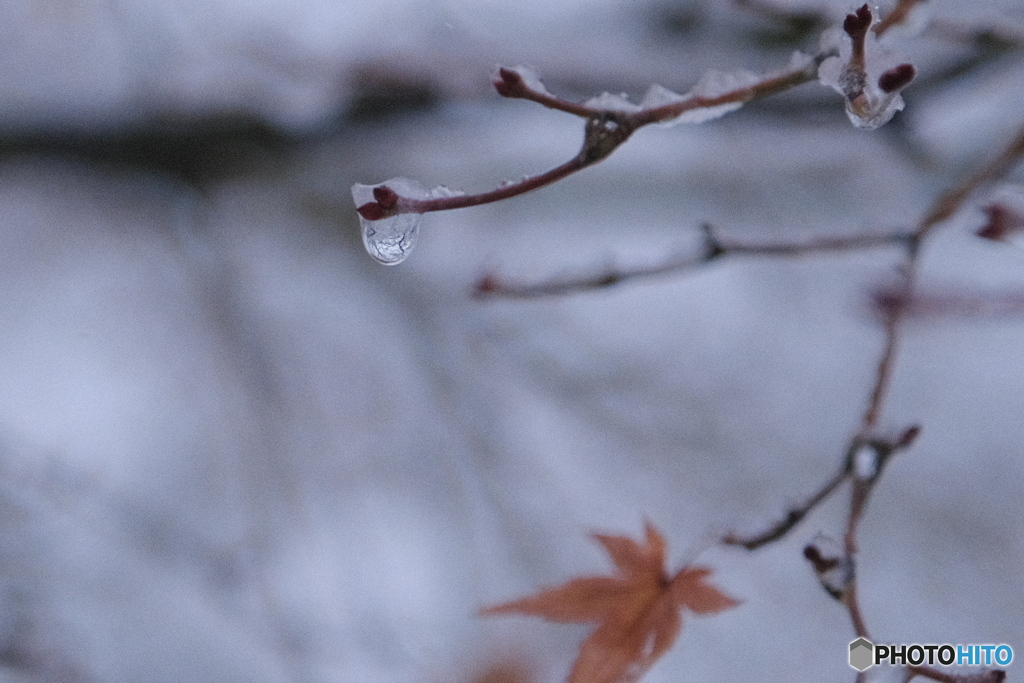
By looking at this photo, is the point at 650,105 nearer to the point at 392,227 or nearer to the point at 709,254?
the point at 392,227

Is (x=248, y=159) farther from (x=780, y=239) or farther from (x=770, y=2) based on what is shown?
(x=780, y=239)

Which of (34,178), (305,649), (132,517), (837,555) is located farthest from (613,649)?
(34,178)

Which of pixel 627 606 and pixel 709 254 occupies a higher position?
pixel 709 254

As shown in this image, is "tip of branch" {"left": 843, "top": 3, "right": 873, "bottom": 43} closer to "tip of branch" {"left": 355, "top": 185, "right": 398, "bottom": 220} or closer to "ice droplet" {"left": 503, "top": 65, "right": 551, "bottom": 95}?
"ice droplet" {"left": 503, "top": 65, "right": 551, "bottom": 95}

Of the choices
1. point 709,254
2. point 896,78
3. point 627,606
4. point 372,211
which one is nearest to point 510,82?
point 372,211

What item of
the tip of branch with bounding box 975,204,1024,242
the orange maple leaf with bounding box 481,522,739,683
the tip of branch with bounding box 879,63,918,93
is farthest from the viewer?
the orange maple leaf with bounding box 481,522,739,683

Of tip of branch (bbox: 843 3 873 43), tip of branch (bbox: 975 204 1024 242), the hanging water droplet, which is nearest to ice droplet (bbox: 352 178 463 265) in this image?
the hanging water droplet
